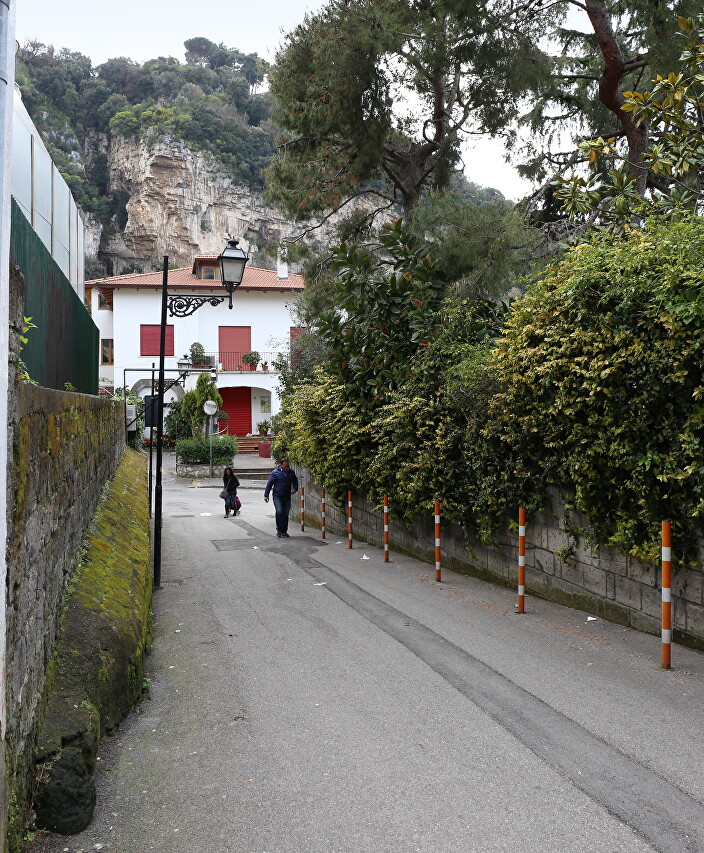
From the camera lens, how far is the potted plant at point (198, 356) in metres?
44.2

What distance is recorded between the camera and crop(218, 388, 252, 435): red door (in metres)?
47.3

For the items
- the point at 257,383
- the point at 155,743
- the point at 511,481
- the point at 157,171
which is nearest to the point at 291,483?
the point at 511,481

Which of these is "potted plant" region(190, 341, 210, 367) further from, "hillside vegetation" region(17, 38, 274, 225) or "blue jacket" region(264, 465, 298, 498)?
"hillside vegetation" region(17, 38, 274, 225)

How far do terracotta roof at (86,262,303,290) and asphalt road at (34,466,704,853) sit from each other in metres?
38.3

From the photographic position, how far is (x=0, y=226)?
238 cm

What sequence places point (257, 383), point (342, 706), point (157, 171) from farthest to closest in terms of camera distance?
point (157, 171), point (257, 383), point (342, 706)

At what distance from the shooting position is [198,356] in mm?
44719

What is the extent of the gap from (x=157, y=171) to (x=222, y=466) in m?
43.1

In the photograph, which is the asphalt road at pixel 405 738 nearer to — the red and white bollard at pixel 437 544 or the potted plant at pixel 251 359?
the red and white bollard at pixel 437 544

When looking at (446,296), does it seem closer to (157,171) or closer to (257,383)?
(257,383)

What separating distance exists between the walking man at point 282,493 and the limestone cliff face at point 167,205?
54474 millimetres

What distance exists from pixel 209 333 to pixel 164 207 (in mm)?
26542

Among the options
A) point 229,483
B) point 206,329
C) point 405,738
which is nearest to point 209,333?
point 206,329

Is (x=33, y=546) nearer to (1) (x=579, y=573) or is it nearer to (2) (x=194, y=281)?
(1) (x=579, y=573)
